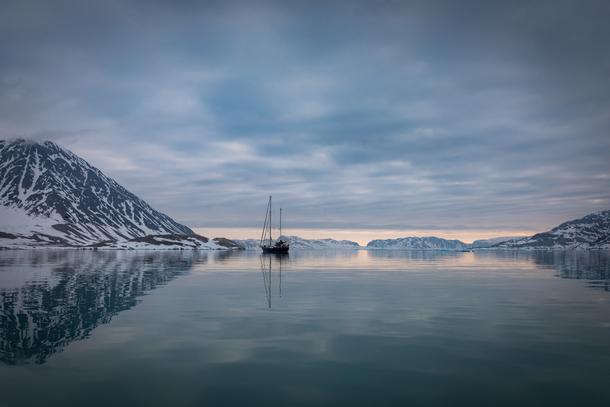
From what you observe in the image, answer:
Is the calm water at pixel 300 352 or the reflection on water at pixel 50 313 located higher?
the reflection on water at pixel 50 313

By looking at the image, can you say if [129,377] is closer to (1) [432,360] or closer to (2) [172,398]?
(2) [172,398]

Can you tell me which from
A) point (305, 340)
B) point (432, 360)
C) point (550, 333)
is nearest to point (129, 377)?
point (305, 340)

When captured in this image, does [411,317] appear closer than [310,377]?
No

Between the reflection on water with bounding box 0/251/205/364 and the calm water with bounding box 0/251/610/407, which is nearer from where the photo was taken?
the calm water with bounding box 0/251/610/407

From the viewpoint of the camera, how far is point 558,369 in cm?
1723

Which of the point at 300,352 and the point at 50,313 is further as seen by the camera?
the point at 50,313

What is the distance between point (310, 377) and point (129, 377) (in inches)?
280

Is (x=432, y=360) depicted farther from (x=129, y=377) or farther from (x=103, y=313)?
(x=103, y=313)

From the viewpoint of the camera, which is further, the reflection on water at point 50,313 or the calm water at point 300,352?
the reflection on water at point 50,313

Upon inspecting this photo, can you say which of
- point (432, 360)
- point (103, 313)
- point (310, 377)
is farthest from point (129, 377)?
point (103, 313)

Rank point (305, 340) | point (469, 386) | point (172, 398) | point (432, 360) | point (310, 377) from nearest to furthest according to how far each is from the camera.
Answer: point (172, 398) < point (469, 386) < point (310, 377) < point (432, 360) < point (305, 340)

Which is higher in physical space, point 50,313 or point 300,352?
point 50,313

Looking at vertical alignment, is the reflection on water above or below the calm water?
above

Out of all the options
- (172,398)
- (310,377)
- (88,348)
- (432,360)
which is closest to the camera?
(172,398)
